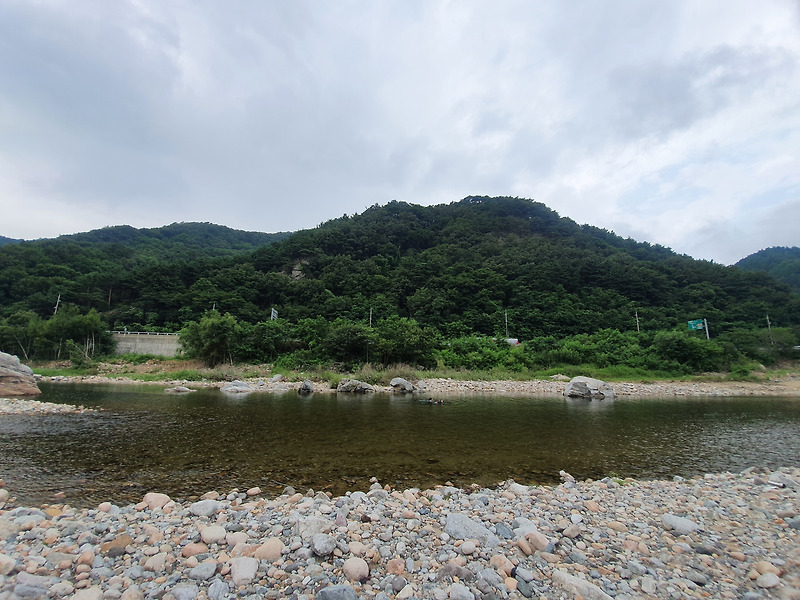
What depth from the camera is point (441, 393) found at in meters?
23.4

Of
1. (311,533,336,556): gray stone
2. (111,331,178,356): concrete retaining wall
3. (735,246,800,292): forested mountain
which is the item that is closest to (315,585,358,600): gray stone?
(311,533,336,556): gray stone

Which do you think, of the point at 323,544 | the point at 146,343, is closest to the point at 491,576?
the point at 323,544

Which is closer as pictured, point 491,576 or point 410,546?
point 491,576

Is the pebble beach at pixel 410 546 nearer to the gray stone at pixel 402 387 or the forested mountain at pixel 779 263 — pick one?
the gray stone at pixel 402 387

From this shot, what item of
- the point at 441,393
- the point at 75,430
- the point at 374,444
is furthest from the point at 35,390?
the point at 441,393

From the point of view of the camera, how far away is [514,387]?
1044 inches

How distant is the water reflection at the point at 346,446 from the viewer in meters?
6.53

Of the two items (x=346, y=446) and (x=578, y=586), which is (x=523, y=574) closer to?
(x=578, y=586)

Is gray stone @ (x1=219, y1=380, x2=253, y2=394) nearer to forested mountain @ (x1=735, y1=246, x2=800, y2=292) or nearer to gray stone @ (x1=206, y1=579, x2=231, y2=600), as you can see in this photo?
gray stone @ (x1=206, y1=579, x2=231, y2=600)

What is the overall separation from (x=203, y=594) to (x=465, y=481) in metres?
4.96

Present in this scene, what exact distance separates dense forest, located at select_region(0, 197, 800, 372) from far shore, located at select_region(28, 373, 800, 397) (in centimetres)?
499

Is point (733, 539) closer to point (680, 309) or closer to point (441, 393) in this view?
point (441, 393)

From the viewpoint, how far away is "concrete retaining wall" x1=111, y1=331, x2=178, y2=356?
3984cm

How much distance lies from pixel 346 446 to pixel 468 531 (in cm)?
A: 559
